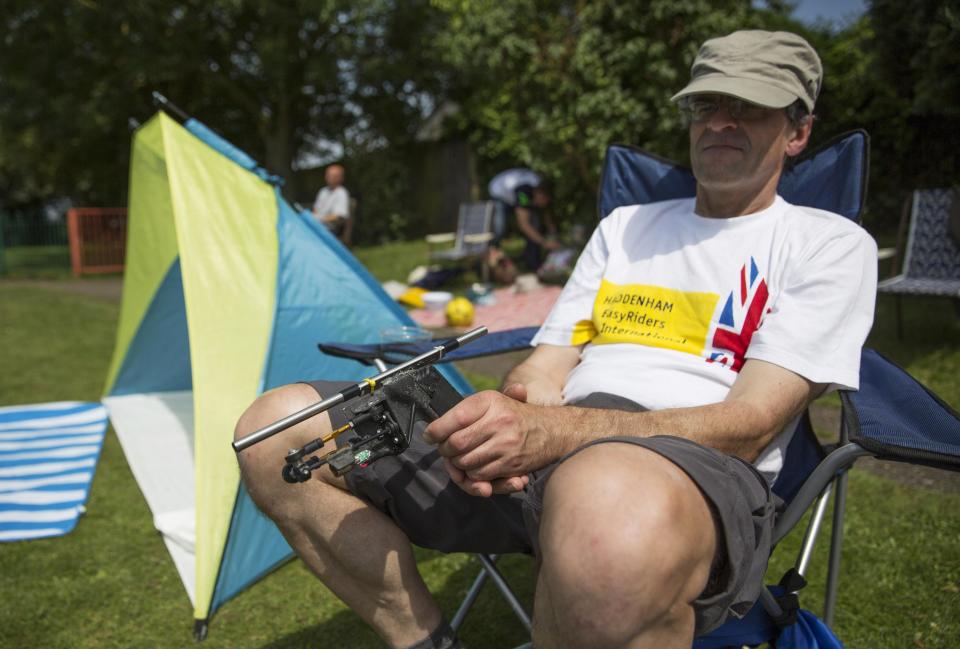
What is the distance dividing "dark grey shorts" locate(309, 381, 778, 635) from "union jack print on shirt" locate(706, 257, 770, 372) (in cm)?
25

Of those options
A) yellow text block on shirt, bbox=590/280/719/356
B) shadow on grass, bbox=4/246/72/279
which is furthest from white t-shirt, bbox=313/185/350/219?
yellow text block on shirt, bbox=590/280/719/356

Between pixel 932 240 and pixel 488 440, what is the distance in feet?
15.6

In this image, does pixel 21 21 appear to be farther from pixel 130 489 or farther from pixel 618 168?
pixel 618 168

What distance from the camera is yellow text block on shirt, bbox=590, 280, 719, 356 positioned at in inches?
67.4

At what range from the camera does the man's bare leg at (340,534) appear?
1.47m

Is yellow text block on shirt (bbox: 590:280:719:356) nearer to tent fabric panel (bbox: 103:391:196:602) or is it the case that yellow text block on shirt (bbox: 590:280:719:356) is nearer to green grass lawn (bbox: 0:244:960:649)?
green grass lawn (bbox: 0:244:960:649)

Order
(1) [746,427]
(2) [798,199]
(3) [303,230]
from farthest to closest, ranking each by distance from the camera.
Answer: (3) [303,230], (2) [798,199], (1) [746,427]

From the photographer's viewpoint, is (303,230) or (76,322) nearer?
(303,230)

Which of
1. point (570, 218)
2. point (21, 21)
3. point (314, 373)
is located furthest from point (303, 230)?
point (21, 21)

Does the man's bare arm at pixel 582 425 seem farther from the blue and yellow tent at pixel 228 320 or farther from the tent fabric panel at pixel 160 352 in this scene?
the tent fabric panel at pixel 160 352

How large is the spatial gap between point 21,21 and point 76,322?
28.0 ft

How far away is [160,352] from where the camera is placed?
4.31 m

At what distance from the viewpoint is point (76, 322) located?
7289 millimetres

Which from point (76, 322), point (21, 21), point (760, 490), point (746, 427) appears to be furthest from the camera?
point (21, 21)
